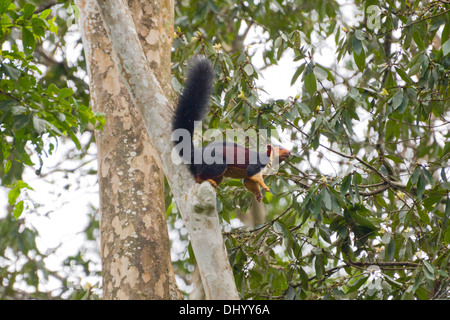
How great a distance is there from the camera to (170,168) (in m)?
2.28

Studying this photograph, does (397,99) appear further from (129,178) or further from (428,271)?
(129,178)

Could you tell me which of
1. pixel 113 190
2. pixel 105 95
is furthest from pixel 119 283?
pixel 105 95

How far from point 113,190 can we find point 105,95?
637mm

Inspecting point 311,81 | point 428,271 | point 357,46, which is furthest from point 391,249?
point 357,46

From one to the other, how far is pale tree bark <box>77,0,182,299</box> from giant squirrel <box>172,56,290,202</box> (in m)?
0.27

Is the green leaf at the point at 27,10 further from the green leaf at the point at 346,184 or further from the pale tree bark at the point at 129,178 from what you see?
the green leaf at the point at 346,184

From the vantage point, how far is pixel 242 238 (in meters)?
3.93

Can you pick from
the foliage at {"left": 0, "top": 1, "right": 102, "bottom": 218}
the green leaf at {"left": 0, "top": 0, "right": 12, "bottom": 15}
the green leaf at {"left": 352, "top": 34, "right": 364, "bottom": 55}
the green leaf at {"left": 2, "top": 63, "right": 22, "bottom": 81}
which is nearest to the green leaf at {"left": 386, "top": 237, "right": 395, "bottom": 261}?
the green leaf at {"left": 352, "top": 34, "right": 364, "bottom": 55}

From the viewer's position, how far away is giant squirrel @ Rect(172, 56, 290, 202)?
8.49 feet

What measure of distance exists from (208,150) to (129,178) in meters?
0.51

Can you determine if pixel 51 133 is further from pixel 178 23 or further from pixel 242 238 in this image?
pixel 178 23

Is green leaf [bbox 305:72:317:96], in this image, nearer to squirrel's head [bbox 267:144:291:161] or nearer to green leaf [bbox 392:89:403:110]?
green leaf [bbox 392:89:403:110]

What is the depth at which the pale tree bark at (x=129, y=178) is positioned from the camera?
108 inches

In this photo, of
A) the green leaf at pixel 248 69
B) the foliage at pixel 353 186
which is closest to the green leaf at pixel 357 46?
the foliage at pixel 353 186
